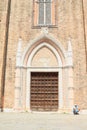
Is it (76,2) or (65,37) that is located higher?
(76,2)

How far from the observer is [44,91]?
642 inches

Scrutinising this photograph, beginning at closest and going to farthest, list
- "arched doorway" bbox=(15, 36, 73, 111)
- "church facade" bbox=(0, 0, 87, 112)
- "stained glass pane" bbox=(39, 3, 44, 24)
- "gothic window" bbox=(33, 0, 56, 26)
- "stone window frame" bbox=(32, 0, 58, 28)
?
"church facade" bbox=(0, 0, 87, 112)
"arched doorway" bbox=(15, 36, 73, 111)
"stone window frame" bbox=(32, 0, 58, 28)
"gothic window" bbox=(33, 0, 56, 26)
"stained glass pane" bbox=(39, 3, 44, 24)

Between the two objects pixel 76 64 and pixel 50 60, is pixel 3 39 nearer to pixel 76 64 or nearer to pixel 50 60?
pixel 50 60

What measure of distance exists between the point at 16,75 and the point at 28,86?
37.6 inches

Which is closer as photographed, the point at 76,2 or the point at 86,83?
the point at 86,83

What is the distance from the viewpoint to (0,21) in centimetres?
1627

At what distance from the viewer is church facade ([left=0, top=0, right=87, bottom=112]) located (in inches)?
621

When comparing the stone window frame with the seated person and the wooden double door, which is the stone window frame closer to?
the wooden double door

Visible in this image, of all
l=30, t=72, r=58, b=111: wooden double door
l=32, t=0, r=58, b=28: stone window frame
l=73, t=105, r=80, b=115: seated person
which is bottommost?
l=73, t=105, r=80, b=115: seated person

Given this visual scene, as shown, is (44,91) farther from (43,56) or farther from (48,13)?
(48,13)

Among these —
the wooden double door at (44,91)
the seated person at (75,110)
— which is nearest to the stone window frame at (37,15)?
the wooden double door at (44,91)

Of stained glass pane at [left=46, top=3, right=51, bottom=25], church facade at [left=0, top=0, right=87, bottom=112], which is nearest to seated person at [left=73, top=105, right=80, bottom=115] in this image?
church facade at [left=0, top=0, right=87, bottom=112]

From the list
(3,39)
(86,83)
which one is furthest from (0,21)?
(86,83)

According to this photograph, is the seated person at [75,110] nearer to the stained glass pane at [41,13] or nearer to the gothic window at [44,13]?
the gothic window at [44,13]
